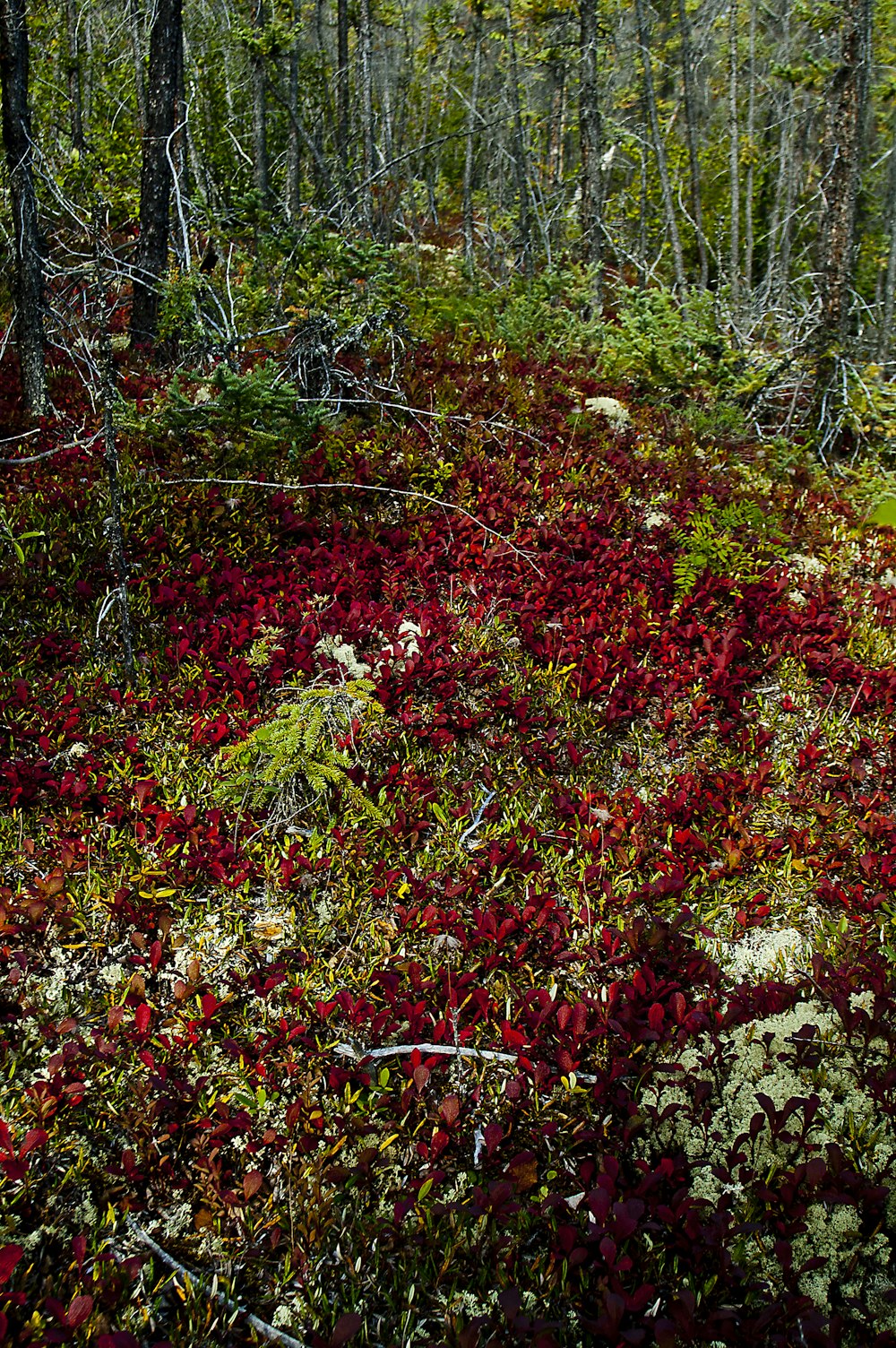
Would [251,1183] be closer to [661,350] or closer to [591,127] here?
[661,350]

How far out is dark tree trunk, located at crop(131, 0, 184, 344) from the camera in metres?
8.30

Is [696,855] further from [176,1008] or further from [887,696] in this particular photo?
[176,1008]

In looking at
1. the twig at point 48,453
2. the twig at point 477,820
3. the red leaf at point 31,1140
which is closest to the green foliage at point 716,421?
the twig at point 477,820

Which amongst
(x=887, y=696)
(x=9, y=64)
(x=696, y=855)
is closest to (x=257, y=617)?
(x=696, y=855)

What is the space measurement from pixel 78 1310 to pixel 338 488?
5404mm

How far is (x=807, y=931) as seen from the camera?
12.5 ft

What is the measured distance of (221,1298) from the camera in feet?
8.09

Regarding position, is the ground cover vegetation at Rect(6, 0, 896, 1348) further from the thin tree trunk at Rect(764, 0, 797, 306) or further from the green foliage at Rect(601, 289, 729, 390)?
the thin tree trunk at Rect(764, 0, 797, 306)

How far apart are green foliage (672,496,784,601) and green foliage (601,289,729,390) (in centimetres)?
328

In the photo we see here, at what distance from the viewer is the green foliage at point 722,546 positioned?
574cm

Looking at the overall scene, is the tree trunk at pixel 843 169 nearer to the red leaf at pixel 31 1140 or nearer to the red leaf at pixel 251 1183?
the red leaf at pixel 251 1183

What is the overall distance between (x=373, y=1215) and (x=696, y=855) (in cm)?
220

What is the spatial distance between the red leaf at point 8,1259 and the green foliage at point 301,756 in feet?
6.64

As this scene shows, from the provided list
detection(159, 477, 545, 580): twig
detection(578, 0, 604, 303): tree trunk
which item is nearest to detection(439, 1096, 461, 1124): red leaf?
detection(159, 477, 545, 580): twig
